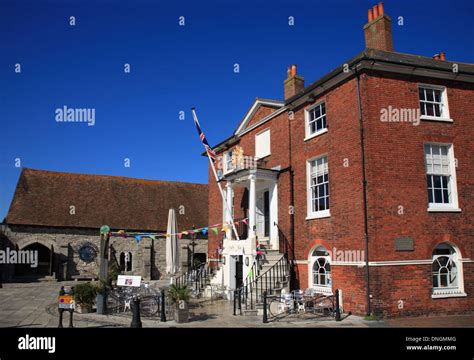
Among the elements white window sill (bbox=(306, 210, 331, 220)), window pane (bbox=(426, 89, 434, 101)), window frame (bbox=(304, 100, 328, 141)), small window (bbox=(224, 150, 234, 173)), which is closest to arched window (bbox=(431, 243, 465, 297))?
white window sill (bbox=(306, 210, 331, 220))

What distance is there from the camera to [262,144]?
19.9 meters

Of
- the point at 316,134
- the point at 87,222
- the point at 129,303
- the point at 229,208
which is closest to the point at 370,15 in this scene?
the point at 316,134

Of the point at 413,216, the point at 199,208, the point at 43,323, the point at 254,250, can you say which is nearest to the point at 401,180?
the point at 413,216

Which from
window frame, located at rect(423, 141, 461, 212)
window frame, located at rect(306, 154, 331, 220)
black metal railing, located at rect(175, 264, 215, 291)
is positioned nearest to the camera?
window frame, located at rect(423, 141, 461, 212)

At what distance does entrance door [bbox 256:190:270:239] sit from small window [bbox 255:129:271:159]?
183 centimetres

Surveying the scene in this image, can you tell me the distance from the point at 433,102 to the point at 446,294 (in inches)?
255

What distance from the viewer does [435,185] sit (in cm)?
1394

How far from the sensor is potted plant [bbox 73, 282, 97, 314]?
13.9 meters

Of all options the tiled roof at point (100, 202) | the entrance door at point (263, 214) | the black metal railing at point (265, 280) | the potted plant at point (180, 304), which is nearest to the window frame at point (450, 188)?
the black metal railing at point (265, 280)

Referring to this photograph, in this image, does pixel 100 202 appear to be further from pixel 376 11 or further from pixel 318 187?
pixel 376 11

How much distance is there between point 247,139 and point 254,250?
21.8 ft

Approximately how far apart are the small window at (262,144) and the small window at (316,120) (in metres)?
3.14

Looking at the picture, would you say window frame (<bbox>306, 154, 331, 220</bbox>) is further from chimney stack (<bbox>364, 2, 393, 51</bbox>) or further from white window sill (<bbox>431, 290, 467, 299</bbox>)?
chimney stack (<bbox>364, 2, 393, 51</bbox>)
